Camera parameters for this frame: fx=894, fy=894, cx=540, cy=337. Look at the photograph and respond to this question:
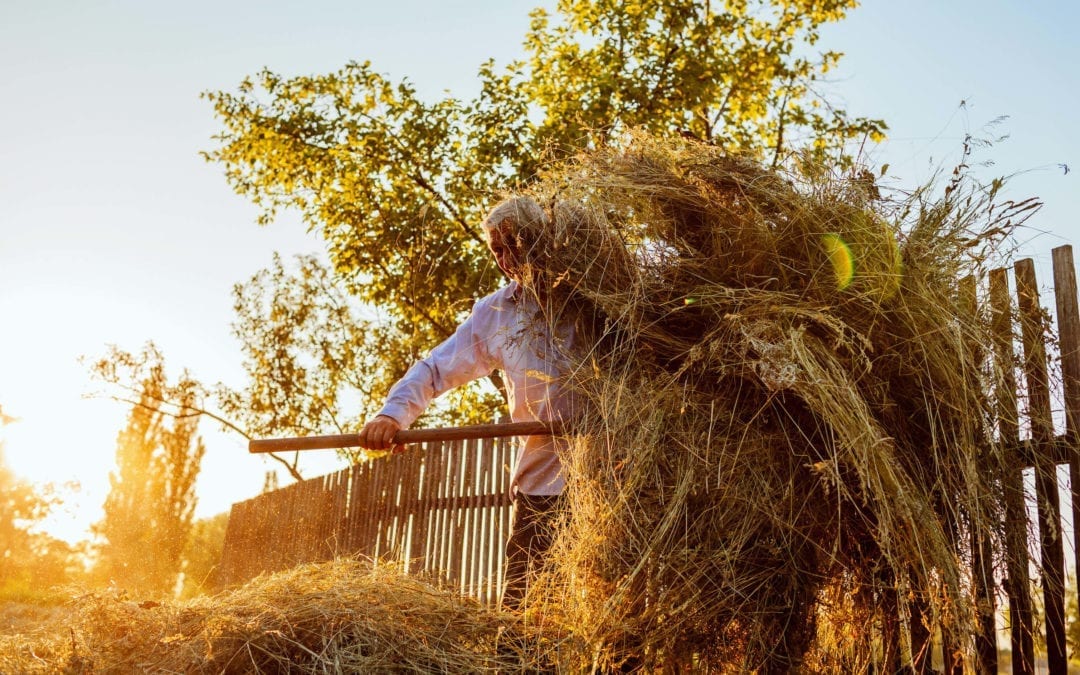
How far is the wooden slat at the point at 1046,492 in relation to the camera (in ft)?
9.23

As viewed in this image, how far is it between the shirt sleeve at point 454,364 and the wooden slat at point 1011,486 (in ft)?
5.97

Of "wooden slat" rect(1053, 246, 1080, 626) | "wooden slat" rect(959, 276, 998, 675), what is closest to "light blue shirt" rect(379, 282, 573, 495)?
"wooden slat" rect(959, 276, 998, 675)

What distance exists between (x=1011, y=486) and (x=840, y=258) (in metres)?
0.86

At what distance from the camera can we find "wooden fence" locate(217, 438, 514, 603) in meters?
7.41

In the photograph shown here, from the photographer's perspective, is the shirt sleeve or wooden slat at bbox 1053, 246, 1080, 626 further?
the shirt sleeve

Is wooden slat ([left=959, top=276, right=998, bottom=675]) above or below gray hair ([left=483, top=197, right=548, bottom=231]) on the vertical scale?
below

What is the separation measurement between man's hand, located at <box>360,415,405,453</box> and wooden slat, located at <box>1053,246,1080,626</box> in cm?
229

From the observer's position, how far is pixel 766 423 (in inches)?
103

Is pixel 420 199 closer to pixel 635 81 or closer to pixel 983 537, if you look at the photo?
pixel 635 81

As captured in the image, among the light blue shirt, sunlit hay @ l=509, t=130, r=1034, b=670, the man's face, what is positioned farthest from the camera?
the man's face

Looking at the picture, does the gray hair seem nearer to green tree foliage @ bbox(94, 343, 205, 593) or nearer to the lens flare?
the lens flare

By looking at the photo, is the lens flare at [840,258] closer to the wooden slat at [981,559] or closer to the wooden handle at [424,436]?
the wooden slat at [981,559]

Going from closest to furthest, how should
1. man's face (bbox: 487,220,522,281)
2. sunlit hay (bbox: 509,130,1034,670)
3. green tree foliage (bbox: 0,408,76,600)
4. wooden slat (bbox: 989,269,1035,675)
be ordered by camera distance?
sunlit hay (bbox: 509,130,1034,670) → wooden slat (bbox: 989,269,1035,675) → man's face (bbox: 487,220,522,281) → green tree foliage (bbox: 0,408,76,600)

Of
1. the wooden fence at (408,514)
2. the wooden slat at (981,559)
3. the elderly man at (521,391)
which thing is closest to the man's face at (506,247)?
the elderly man at (521,391)
